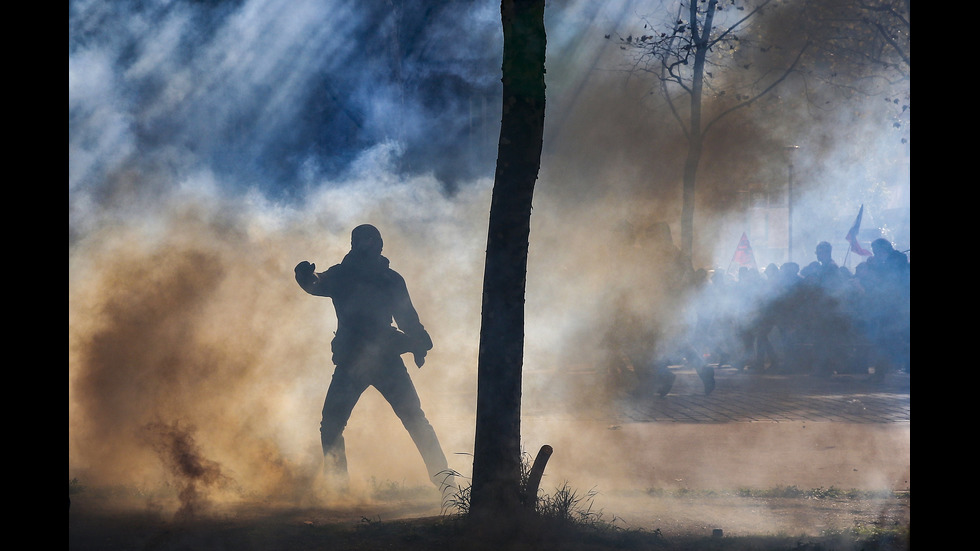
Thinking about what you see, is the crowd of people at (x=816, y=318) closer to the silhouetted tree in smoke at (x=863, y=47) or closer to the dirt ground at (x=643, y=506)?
the silhouetted tree in smoke at (x=863, y=47)

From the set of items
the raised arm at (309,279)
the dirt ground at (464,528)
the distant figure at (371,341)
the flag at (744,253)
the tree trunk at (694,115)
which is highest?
the tree trunk at (694,115)

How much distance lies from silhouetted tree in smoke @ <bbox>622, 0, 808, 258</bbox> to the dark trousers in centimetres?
899

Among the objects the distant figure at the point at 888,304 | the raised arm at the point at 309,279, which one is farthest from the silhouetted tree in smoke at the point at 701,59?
the raised arm at the point at 309,279

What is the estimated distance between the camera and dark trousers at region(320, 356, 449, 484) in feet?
18.4

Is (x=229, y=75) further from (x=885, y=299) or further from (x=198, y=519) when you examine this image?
(x=198, y=519)

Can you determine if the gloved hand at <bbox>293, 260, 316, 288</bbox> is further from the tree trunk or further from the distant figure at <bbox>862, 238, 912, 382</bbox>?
the tree trunk

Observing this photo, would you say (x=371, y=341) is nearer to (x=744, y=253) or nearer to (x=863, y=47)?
(x=863, y=47)

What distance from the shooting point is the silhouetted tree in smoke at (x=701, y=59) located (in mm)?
14359

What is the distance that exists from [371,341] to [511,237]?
6.34ft

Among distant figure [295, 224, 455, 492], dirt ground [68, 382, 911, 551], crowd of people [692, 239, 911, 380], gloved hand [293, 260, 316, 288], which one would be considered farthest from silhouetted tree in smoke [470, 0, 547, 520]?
crowd of people [692, 239, 911, 380]

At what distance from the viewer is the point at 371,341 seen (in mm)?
5754

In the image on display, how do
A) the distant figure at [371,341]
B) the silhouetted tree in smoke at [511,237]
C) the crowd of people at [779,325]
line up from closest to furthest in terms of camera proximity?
the silhouetted tree in smoke at [511,237] < the distant figure at [371,341] < the crowd of people at [779,325]

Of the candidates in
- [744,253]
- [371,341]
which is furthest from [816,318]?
[371,341]

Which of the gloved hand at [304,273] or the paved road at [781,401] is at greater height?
the gloved hand at [304,273]
